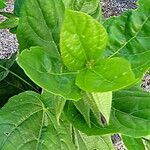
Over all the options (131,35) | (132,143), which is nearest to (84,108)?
(131,35)

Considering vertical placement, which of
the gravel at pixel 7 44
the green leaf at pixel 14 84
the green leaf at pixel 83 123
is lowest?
the gravel at pixel 7 44

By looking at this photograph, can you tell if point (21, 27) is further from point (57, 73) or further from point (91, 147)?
point (91, 147)

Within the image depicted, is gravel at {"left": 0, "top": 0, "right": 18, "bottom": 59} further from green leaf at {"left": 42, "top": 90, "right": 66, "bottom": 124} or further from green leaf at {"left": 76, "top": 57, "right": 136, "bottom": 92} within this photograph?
green leaf at {"left": 76, "top": 57, "right": 136, "bottom": 92}

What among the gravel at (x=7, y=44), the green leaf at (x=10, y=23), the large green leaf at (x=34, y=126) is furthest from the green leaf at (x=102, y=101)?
the gravel at (x=7, y=44)

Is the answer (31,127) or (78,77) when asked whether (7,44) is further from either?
(78,77)

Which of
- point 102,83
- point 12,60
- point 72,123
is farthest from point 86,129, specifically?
point 12,60

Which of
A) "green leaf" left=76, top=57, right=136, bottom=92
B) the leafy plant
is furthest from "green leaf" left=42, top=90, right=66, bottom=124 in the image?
"green leaf" left=76, top=57, right=136, bottom=92

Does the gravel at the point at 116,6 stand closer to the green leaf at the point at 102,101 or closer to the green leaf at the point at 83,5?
the green leaf at the point at 83,5
